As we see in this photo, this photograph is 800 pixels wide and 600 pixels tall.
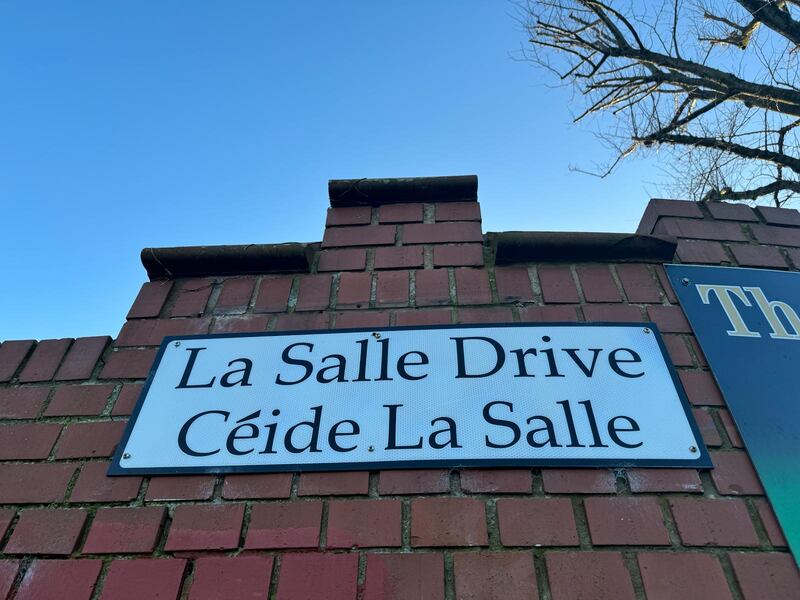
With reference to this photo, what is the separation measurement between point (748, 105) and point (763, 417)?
1922 millimetres

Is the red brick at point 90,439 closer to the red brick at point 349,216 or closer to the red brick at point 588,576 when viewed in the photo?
the red brick at point 349,216

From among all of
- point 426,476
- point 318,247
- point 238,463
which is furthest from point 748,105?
point 238,463

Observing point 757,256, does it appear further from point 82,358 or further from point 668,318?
point 82,358

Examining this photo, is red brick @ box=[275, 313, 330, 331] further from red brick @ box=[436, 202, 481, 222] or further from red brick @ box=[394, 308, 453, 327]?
red brick @ box=[436, 202, 481, 222]

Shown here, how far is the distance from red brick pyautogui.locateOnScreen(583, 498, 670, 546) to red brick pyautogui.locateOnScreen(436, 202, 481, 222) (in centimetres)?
90

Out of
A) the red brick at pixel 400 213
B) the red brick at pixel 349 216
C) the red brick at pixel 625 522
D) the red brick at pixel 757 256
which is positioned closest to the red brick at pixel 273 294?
the red brick at pixel 349 216

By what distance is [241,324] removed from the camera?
1.59m

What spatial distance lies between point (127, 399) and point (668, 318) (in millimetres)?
1337

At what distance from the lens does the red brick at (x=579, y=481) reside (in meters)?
1.21

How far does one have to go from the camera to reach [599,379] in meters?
1.39

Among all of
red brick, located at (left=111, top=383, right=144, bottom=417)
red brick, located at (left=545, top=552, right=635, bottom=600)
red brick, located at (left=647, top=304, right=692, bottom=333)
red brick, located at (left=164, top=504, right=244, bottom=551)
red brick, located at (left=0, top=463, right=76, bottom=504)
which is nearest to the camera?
red brick, located at (left=545, top=552, right=635, bottom=600)

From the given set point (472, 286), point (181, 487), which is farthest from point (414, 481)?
point (472, 286)

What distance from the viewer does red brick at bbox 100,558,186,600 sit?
43.4 inches

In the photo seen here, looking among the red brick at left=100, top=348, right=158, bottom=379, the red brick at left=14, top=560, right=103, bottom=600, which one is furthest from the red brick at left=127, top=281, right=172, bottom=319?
the red brick at left=14, top=560, right=103, bottom=600
